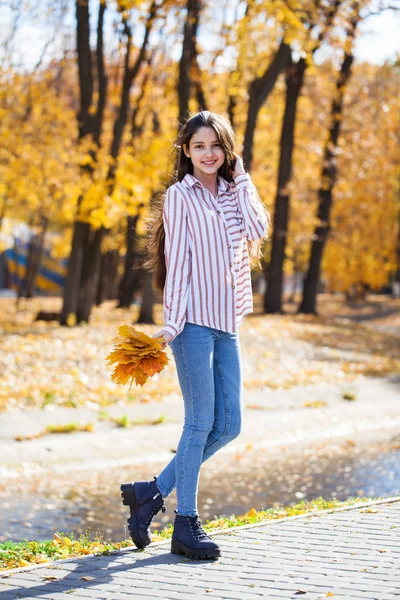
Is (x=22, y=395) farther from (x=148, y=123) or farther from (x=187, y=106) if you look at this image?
(x=148, y=123)

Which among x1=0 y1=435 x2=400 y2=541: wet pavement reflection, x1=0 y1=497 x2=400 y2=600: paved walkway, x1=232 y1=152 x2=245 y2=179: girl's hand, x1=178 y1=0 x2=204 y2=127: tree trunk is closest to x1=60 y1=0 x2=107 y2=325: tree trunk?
x1=178 y1=0 x2=204 y2=127: tree trunk

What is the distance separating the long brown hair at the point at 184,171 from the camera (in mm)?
5508

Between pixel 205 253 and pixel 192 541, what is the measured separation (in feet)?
4.73

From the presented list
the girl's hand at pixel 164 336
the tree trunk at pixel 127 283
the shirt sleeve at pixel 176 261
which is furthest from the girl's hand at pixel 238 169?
the tree trunk at pixel 127 283

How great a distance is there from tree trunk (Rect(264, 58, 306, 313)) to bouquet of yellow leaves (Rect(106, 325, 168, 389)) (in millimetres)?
22922

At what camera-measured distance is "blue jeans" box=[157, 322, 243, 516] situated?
5.28 meters

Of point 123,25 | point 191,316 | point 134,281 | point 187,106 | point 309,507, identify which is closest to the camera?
point 191,316

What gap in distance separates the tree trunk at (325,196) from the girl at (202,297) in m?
23.5

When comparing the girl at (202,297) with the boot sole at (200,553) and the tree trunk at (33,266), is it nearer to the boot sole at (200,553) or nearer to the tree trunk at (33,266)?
the boot sole at (200,553)

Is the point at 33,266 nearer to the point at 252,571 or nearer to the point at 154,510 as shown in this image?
the point at 154,510

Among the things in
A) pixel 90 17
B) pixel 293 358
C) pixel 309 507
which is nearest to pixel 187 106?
pixel 90 17

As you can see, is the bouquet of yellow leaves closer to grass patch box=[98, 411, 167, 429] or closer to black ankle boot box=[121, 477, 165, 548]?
black ankle boot box=[121, 477, 165, 548]

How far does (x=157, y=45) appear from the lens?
28125 mm

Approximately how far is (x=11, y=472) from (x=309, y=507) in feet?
12.4
